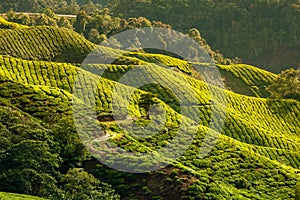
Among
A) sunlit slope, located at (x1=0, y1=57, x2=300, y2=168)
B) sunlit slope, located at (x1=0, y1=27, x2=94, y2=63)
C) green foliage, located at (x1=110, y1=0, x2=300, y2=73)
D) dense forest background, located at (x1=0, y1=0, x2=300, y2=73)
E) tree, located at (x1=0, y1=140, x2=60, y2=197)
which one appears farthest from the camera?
green foliage, located at (x1=110, y1=0, x2=300, y2=73)

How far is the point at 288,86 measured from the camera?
94.7 m

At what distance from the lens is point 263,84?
10669 cm

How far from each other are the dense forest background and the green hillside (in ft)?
247

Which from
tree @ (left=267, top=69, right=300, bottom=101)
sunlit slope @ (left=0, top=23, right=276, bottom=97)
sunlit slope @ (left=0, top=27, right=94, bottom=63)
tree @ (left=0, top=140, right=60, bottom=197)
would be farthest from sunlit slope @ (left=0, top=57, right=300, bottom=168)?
tree @ (left=0, top=140, right=60, bottom=197)

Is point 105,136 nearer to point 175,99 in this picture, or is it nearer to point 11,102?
point 11,102

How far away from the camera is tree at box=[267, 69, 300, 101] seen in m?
93.3

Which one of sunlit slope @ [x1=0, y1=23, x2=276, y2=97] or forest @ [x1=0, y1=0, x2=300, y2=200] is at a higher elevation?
forest @ [x1=0, y1=0, x2=300, y2=200]

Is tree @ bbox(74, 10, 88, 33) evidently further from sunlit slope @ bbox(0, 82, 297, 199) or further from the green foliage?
sunlit slope @ bbox(0, 82, 297, 199)

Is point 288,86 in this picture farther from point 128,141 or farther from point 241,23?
point 241,23

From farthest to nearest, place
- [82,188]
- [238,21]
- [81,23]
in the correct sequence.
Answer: [238,21], [81,23], [82,188]

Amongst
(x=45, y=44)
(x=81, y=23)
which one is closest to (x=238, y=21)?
(x=81, y=23)

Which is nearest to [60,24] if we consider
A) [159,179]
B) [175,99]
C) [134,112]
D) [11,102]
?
[175,99]

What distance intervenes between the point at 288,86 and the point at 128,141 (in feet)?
181

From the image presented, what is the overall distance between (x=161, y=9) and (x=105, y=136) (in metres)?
118
